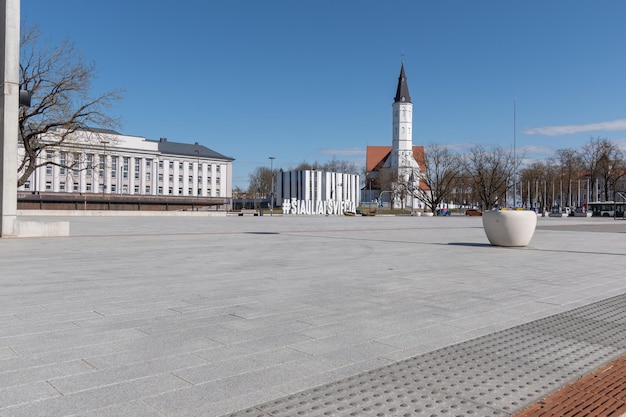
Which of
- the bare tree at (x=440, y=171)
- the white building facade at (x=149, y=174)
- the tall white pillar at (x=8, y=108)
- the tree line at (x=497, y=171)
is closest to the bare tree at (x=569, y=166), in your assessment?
the tree line at (x=497, y=171)

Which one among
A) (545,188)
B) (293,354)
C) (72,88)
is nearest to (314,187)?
(545,188)

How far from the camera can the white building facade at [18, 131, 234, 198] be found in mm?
83938

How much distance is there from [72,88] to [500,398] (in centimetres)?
3507

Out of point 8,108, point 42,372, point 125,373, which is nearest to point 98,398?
point 125,373

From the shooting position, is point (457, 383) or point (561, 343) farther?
point (561, 343)

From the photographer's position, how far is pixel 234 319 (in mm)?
5527

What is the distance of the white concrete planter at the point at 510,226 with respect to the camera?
15.3 metres

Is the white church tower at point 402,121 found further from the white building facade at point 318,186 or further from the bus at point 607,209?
the bus at point 607,209

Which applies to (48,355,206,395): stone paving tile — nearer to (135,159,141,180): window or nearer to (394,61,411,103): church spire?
(135,159,141,180): window

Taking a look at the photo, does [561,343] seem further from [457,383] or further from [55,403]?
[55,403]

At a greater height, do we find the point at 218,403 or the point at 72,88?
the point at 72,88

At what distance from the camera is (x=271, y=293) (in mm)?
7203

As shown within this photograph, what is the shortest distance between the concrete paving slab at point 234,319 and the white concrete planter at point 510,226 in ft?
13.2

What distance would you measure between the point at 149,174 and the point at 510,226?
90.2 metres
